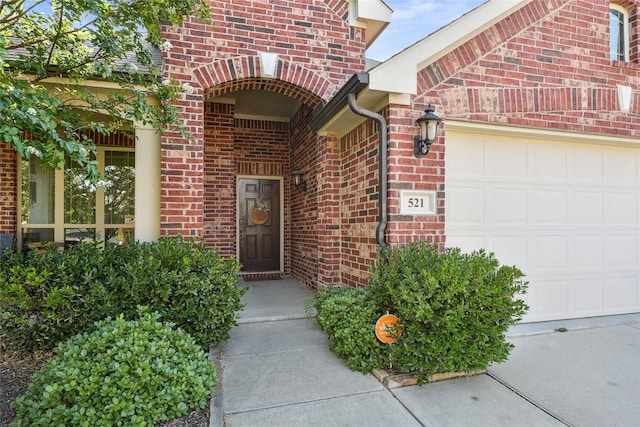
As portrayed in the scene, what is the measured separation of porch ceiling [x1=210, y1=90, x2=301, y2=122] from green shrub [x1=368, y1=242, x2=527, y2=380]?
466 centimetres

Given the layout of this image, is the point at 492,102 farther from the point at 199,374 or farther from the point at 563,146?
the point at 199,374

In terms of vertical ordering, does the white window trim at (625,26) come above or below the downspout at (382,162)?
above

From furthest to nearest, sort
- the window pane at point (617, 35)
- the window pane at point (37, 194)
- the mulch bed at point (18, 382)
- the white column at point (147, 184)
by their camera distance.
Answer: the window pane at point (37, 194) → the window pane at point (617, 35) → the white column at point (147, 184) → the mulch bed at point (18, 382)

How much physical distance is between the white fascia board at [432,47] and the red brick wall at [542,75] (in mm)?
102

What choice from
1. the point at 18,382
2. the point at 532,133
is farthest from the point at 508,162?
the point at 18,382

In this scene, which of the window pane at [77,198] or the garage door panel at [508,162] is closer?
the garage door panel at [508,162]

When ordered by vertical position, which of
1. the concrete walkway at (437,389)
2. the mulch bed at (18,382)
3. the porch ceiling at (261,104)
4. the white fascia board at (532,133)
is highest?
the porch ceiling at (261,104)

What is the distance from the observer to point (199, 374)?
250cm

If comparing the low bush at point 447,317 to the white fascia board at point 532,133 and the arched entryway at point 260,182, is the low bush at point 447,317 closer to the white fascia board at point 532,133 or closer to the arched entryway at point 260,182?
the white fascia board at point 532,133

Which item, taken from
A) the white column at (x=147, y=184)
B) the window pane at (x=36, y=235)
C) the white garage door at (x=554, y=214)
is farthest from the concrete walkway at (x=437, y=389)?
the window pane at (x=36, y=235)

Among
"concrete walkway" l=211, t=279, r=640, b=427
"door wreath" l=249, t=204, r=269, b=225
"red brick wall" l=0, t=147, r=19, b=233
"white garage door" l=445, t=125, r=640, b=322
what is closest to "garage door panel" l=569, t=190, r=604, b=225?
"white garage door" l=445, t=125, r=640, b=322

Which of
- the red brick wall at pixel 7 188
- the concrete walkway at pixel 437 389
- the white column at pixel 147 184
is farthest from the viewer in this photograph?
the red brick wall at pixel 7 188

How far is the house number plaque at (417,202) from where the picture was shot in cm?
371

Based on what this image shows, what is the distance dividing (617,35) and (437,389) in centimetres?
515
